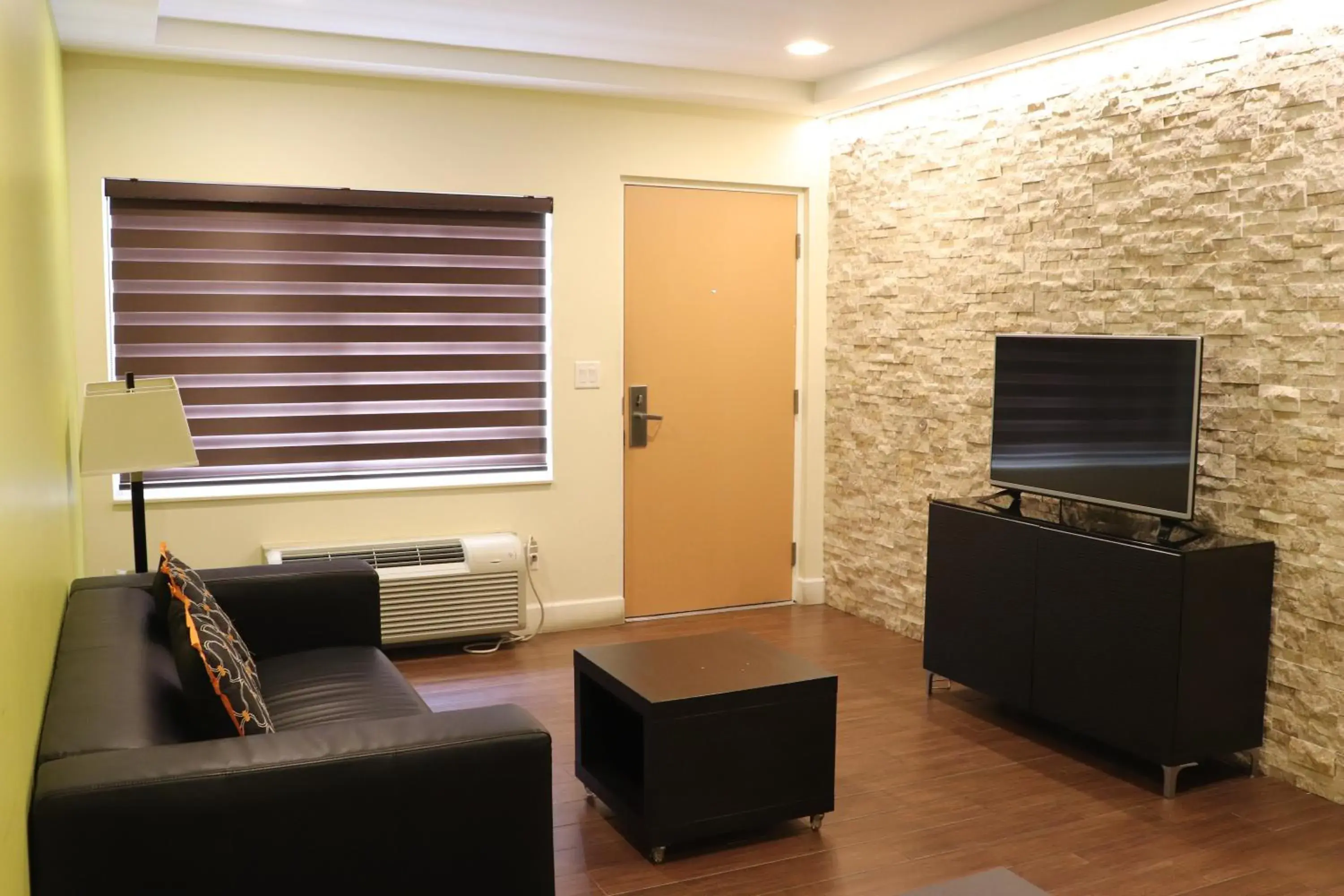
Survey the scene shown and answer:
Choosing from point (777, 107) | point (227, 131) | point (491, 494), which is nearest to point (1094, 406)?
point (777, 107)

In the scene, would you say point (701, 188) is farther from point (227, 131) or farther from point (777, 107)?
point (227, 131)

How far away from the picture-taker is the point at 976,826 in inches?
132

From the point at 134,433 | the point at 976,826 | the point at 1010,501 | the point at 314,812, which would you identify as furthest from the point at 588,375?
the point at 314,812

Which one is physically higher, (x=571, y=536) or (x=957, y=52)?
(x=957, y=52)

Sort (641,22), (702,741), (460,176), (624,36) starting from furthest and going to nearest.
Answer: (460,176) → (624,36) → (641,22) → (702,741)

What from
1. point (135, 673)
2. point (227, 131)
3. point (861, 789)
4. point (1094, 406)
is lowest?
point (861, 789)

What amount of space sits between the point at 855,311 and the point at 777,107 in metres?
1.04

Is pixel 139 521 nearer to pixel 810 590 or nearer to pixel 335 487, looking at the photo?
pixel 335 487

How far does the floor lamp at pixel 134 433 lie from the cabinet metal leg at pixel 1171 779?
3184mm

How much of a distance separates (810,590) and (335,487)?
2.45 meters

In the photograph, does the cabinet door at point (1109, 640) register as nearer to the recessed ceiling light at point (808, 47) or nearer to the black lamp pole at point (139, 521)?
the recessed ceiling light at point (808, 47)

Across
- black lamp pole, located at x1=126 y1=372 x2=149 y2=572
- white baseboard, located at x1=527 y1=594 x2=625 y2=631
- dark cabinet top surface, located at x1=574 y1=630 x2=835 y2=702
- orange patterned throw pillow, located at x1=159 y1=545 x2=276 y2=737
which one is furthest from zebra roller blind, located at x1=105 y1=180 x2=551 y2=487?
orange patterned throw pillow, located at x1=159 y1=545 x2=276 y2=737

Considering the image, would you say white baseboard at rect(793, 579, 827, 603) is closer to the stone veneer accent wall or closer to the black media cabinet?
the stone veneer accent wall

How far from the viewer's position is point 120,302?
4633 millimetres
